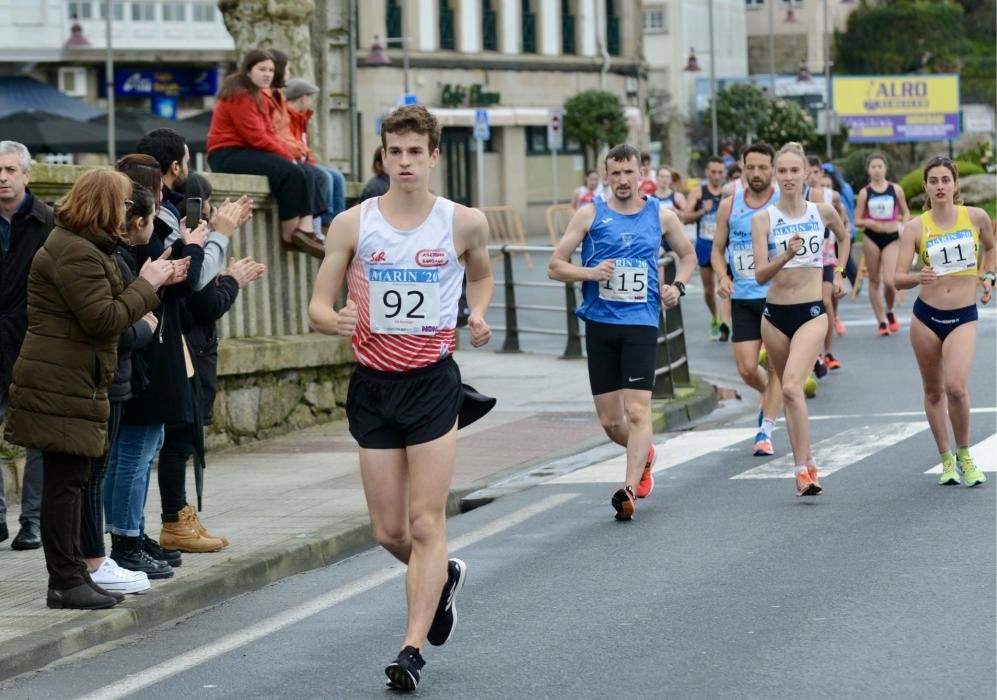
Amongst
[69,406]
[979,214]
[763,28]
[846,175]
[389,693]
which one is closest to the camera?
[389,693]

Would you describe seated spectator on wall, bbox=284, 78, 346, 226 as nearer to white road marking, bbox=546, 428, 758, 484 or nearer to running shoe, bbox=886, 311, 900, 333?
white road marking, bbox=546, 428, 758, 484

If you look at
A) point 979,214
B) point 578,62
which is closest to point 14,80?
point 578,62

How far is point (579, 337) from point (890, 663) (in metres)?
13.0

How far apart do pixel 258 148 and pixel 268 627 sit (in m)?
5.89

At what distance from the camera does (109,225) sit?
7773 mm

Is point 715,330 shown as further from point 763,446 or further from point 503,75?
point 503,75

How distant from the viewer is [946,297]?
11.1 meters

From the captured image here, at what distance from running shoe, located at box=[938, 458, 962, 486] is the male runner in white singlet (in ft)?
15.4

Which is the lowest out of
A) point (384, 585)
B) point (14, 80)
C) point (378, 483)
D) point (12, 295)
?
point (384, 585)

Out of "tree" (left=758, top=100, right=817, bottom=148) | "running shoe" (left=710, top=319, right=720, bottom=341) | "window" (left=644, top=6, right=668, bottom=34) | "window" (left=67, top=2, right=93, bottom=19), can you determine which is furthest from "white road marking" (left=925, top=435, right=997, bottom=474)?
"window" (left=644, top=6, right=668, bottom=34)

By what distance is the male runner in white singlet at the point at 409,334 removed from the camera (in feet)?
22.8

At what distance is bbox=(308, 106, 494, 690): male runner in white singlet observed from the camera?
6961 mm

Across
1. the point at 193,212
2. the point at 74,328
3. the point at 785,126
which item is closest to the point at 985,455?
the point at 193,212

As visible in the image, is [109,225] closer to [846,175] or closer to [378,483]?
[378,483]
